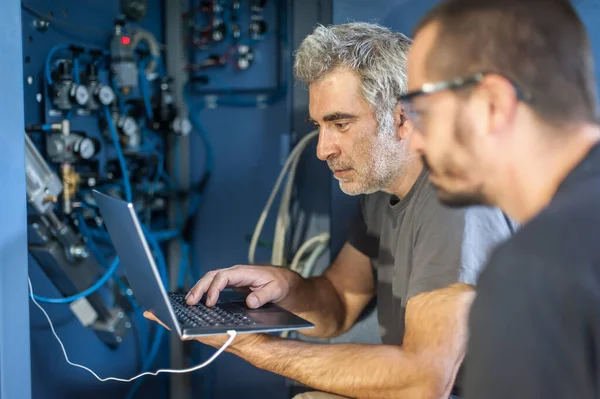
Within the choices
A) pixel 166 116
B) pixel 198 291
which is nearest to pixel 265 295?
pixel 198 291

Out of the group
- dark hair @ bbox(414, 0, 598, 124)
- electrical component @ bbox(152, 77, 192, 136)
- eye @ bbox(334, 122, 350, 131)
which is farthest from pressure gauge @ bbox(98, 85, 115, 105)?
Result: dark hair @ bbox(414, 0, 598, 124)

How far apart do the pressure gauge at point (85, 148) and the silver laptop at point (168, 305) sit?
2.09 ft

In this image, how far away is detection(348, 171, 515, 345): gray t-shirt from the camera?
1.28 meters

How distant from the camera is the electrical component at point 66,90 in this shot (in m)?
1.92

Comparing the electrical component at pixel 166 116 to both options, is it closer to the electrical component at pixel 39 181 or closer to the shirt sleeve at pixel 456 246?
the electrical component at pixel 39 181

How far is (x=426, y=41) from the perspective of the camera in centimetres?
88

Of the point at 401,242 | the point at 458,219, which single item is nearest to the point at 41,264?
the point at 401,242

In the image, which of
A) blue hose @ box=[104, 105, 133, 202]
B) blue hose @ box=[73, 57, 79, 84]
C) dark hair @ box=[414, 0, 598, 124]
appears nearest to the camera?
dark hair @ box=[414, 0, 598, 124]

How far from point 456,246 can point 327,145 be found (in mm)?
479

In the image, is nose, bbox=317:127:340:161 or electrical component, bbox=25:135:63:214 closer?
nose, bbox=317:127:340:161

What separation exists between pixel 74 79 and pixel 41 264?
58cm

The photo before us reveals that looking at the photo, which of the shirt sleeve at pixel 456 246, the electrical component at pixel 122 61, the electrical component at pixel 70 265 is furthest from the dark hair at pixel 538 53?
the electrical component at pixel 122 61

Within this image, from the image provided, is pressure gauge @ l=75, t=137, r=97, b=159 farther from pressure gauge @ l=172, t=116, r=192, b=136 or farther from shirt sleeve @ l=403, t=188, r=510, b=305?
shirt sleeve @ l=403, t=188, r=510, b=305

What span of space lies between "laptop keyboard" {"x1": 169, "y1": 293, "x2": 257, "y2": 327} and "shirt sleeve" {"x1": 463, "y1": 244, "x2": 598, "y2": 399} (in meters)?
0.61
